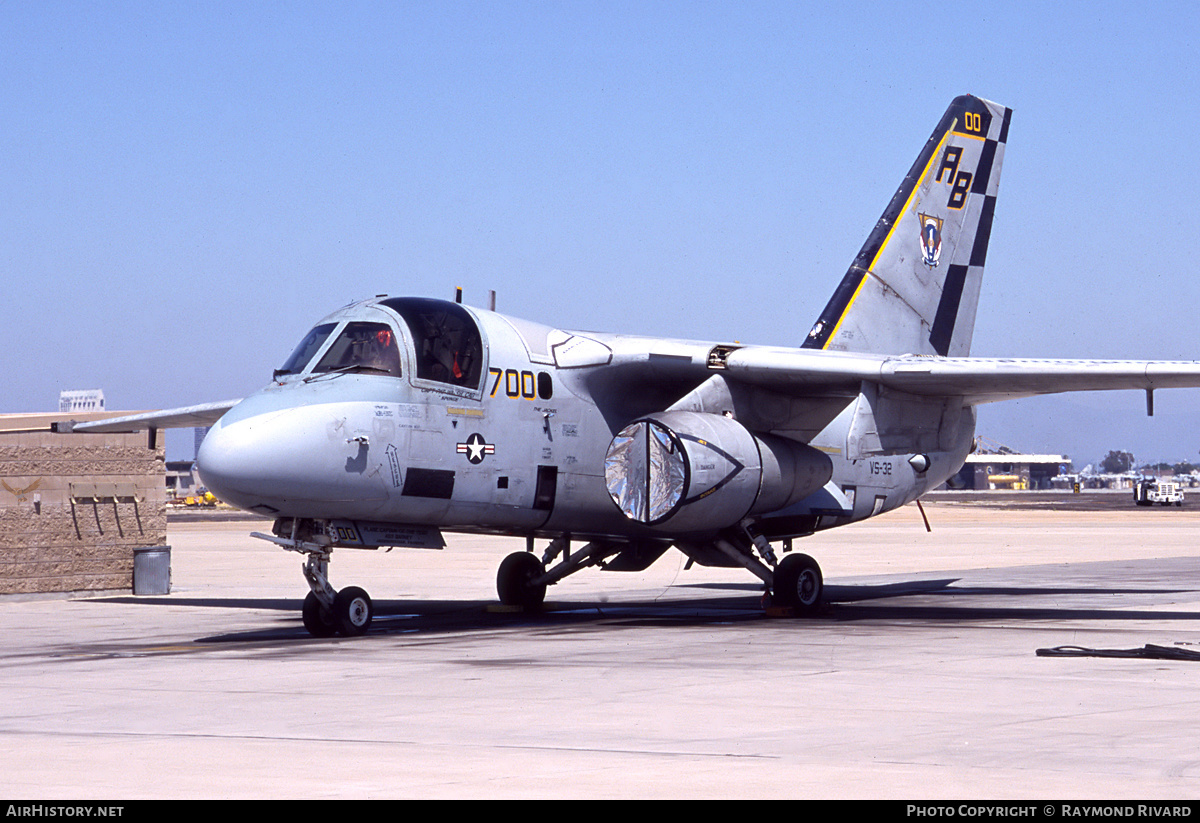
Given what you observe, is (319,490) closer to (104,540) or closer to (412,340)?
(412,340)

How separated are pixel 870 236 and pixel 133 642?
13.1 meters

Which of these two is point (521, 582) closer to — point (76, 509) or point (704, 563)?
point (704, 563)

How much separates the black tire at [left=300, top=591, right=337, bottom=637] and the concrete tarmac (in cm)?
41

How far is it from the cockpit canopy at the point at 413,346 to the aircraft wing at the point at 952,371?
355cm

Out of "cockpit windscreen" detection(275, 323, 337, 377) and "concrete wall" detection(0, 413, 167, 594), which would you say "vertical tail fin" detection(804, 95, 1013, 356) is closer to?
"cockpit windscreen" detection(275, 323, 337, 377)

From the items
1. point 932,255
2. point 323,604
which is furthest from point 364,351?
point 932,255

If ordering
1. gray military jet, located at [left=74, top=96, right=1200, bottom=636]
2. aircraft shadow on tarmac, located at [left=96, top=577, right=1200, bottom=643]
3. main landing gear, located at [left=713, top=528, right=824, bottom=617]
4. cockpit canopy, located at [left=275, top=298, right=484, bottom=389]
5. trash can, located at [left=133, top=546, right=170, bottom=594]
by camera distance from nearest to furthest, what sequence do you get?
gray military jet, located at [left=74, top=96, right=1200, bottom=636], cockpit canopy, located at [left=275, top=298, right=484, bottom=389], aircraft shadow on tarmac, located at [left=96, top=577, right=1200, bottom=643], main landing gear, located at [left=713, top=528, right=824, bottom=617], trash can, located at [left=133, top=546, right=170, bottom=594]

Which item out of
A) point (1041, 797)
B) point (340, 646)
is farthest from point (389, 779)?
point (340, 646)

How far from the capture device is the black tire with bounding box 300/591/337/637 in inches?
637

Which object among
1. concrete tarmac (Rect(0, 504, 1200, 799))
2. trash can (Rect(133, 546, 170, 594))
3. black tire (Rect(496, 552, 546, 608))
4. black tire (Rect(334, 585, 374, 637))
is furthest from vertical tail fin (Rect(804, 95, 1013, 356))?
trash can (Rect(133, 546, 170, 594))

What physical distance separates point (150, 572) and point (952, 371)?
1444 cm

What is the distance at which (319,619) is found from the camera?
16.2m

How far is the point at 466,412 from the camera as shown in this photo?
16891 mm

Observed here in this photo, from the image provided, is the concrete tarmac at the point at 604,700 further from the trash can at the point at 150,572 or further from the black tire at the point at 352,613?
the trash can at the point at 150,572
